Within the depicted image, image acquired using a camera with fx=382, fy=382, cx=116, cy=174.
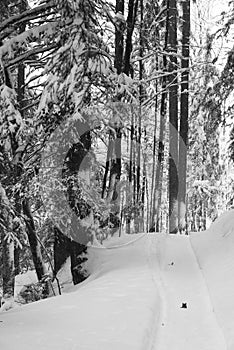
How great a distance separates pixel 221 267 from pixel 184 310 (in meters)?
2.38

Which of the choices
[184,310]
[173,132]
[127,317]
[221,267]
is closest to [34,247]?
[221,267]

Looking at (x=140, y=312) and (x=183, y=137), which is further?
(x=183, y=137)

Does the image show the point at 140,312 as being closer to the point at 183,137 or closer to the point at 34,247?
the point at 34,247

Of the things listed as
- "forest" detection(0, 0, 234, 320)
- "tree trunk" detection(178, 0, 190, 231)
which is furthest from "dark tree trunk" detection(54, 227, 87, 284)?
"tree trunk" detection(178, 0, 190, 231)

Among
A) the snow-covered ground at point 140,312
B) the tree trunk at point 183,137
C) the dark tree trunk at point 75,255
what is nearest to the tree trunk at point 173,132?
the tree trunk at point 183,137

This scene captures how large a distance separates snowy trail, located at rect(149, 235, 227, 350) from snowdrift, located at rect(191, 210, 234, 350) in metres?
0.10

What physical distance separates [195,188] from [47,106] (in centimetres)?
1792

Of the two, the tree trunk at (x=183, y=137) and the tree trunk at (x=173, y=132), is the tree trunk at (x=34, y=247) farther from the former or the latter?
the tree trunk at (x=183, y=137)

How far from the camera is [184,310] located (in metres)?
5.49

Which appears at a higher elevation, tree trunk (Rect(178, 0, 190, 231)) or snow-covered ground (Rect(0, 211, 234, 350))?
tree trunk (Rect(178, 0, 190, 231))

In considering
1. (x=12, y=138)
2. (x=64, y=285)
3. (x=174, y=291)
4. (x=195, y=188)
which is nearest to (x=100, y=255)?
(x=64, y=285)

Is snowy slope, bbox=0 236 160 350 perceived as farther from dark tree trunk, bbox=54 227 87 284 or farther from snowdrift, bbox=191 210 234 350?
dark tree trunk, bbox=54 227 87 284

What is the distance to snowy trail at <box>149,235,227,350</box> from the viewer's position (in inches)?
172

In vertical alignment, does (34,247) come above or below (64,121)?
below
